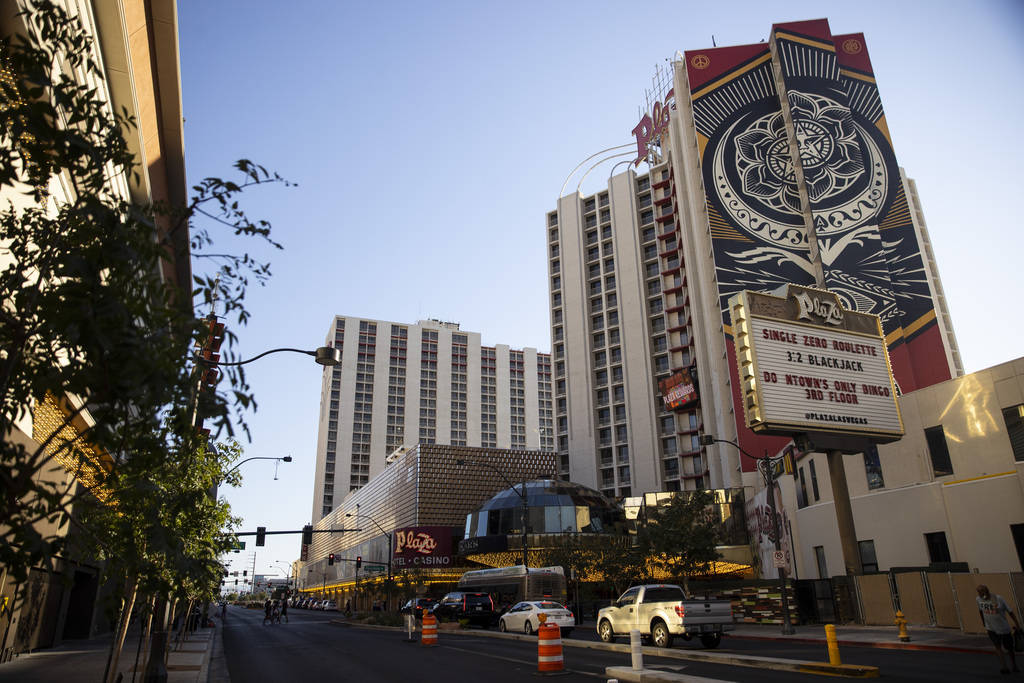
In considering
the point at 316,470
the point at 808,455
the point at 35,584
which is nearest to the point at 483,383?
the point at 316,470

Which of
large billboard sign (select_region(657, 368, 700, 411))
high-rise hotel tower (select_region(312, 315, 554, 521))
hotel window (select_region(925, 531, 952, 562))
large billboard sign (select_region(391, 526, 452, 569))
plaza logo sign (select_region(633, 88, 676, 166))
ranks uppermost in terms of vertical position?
plaza logo sign (select_region(633, 88, 676, 166))

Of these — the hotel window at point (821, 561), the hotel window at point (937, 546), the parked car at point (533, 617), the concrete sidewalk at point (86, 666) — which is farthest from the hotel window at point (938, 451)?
the concrete sidewalk at point (86, 666)

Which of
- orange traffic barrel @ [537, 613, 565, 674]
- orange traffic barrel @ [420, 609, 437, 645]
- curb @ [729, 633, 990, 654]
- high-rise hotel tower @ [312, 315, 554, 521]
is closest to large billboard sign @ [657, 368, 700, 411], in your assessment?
curb @ [729, 633, 990, 654]

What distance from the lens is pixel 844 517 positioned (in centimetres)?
2808

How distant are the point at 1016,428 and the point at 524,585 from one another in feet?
97.1

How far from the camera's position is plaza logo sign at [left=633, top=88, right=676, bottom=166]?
92000 millimetres

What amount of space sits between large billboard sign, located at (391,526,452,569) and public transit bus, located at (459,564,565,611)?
33607mm

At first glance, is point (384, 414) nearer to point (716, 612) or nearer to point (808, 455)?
point (808, 455)

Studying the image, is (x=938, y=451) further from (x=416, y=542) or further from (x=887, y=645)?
(x=416, y=542)

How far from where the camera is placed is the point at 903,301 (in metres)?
60.2

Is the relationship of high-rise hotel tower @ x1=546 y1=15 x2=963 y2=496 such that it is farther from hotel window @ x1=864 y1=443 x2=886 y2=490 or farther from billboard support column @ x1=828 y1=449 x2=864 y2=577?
billboard support column @ x1=828 y1=449 x2=864 y2=577

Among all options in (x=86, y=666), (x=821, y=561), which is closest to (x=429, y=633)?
(x=86, y=666)

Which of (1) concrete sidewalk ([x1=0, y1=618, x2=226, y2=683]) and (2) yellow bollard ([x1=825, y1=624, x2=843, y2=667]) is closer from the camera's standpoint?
(2) yellow bollard ([x1=825, y1=624, x2=843, y2=667])

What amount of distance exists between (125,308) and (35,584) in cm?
2270
